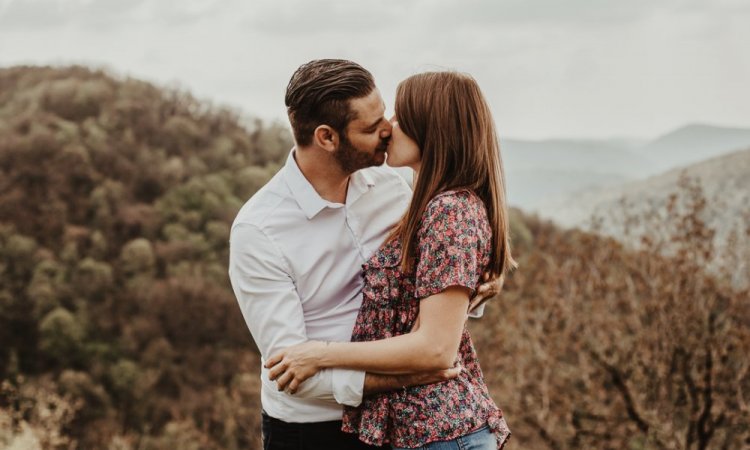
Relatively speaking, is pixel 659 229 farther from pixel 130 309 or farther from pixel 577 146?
pixel 577 146

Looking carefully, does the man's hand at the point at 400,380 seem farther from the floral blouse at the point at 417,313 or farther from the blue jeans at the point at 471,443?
the blue jeans at the point at 471,443

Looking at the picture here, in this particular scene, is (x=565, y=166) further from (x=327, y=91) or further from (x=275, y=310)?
(x=275, y=310)

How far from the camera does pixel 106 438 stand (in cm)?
2220

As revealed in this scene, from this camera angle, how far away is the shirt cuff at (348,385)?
2033 mm

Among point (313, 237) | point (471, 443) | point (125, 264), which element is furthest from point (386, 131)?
point (125, 264)

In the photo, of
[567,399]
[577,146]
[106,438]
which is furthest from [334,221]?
[577,146]

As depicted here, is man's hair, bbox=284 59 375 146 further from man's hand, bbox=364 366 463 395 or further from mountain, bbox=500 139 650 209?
mountain, bbox=500 139 650 209

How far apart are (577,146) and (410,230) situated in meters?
94.5

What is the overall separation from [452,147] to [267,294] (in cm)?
70

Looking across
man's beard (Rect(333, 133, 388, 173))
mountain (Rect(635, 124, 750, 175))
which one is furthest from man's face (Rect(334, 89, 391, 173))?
mountain (Rect(635, 124, 750, 175))

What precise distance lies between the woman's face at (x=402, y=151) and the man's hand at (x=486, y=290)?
1.31 ft

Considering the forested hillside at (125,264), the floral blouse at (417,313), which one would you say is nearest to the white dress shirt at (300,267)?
the floral blouse at (417,313)

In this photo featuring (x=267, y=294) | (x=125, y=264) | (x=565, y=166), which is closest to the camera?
(x=267, y=294)

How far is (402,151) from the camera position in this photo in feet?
7.19
